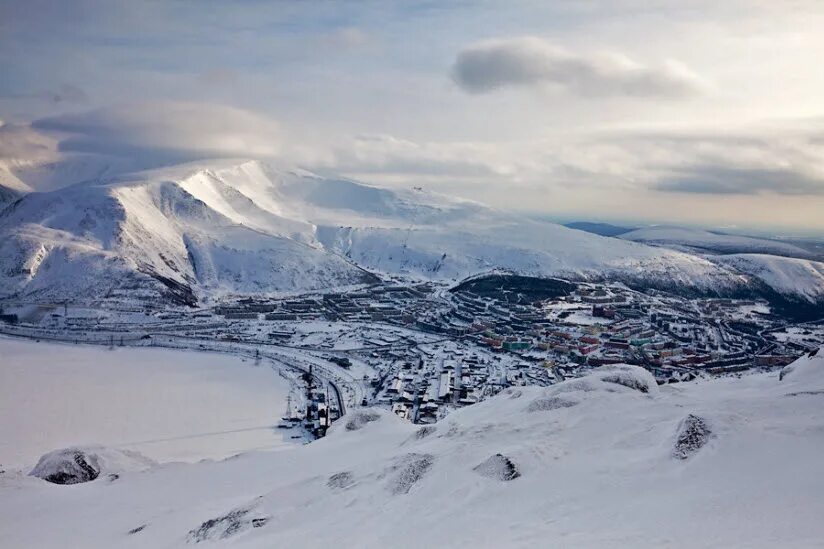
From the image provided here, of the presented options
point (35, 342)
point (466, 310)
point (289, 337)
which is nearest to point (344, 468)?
point (289, 337)

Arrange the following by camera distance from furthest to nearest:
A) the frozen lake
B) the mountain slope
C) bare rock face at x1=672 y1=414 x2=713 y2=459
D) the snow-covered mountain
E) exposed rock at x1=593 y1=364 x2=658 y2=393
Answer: the snow-covered mountain → the mountain slope → the frozen lake → exposed rock at x1=593 y1=364 x2=658 y2=393 → bare rock face at x1=672 y1=414 x2=713 y2=459

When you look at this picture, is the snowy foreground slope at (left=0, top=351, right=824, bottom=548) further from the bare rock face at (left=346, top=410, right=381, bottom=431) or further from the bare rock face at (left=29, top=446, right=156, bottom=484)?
the bare rock face at (left=346, top=410, right=381, bottom=431)

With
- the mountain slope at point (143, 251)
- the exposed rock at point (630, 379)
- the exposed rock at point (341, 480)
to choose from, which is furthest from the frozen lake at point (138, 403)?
the mountain slope at point (143, 251)

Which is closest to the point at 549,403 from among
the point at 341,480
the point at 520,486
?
the point at 520,486

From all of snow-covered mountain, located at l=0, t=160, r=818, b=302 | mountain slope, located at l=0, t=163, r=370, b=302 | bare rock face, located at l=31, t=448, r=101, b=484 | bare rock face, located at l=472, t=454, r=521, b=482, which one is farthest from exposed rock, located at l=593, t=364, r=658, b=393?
snow-covered mountain, located at l=0, t=160, r=818, b=302

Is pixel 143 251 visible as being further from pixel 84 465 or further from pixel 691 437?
pixel 691 437

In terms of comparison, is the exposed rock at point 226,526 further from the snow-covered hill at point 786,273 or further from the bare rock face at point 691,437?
the snow-covered hill at point 786,273

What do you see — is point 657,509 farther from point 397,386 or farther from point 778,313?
point 778,313
